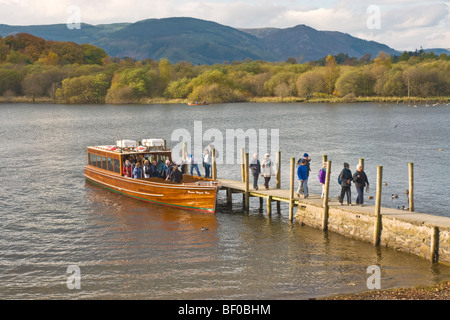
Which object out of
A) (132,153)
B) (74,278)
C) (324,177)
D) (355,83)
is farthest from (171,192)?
(355,83)

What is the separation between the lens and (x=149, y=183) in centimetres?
3225

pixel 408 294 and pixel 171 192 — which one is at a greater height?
pixel 171 192

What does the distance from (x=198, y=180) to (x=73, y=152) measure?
3188cm

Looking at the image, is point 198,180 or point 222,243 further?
point 198,180

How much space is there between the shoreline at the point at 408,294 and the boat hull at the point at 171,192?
12.8 m

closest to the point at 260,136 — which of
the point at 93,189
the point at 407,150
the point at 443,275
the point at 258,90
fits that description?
the point at 407,150

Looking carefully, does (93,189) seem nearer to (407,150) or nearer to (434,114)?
(407,150)

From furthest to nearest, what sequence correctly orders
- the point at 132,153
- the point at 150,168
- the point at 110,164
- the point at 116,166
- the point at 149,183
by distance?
the point at 110,164
the point at 116,166
the point at 132,153
the point at 150,168
the point at 149,183

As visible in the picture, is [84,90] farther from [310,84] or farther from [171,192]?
[171,192]

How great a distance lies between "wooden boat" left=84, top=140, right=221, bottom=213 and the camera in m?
30.1

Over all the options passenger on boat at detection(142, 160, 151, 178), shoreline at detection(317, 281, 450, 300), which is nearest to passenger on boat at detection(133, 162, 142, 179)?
passenger on boat at detection(142, 160, 151, 178)

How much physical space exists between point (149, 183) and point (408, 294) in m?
18.4

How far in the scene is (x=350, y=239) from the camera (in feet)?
80.6
